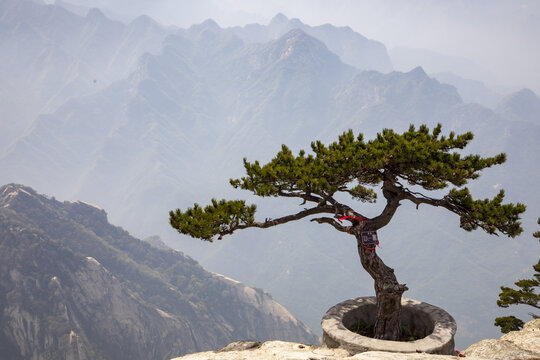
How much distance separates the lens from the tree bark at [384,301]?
794cm

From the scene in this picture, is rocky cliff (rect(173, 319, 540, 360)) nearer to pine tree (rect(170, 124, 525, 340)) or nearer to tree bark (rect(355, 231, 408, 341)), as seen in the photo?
tree bark (rect(355, 231, 408, 341))

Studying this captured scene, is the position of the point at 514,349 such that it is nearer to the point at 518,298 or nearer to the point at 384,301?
the point at 384,301

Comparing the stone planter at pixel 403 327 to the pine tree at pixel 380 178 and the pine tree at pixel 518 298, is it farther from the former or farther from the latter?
the pine tree at pixel 518 298

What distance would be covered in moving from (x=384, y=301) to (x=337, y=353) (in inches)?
70.2

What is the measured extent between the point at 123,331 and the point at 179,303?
780 inches

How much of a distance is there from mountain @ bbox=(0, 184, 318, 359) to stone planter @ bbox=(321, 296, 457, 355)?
191ft

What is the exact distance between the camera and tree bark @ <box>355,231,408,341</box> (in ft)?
26.1

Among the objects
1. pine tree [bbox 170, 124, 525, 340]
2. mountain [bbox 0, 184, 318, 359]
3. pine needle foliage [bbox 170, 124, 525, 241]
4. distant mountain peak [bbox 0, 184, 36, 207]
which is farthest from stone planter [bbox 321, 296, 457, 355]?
distant mountain peak [bbox 0, 184, 36, 207]

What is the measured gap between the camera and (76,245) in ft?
256

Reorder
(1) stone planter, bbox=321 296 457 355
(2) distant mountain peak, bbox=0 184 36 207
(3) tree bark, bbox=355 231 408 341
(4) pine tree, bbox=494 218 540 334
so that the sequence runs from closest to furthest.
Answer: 1. (1) stone planter, bbox=321 296 457 355
2. (3) tree bark, bbox=355 231 408 341
3. (4) pine tree, bbox=494 218 540 334
4. (2) distant mountain peak, bbox=0 184 36 207

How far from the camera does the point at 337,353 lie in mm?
6805

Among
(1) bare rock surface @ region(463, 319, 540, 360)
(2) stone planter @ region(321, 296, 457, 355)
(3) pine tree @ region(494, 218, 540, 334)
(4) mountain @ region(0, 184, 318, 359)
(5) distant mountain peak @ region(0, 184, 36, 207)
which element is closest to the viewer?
(2) stone planter @ region(321, 296, 457, 355)

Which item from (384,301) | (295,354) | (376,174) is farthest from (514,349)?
(295,354)

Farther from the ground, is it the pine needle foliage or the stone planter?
the pine needle foliage
